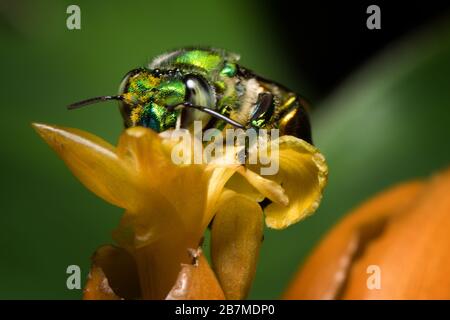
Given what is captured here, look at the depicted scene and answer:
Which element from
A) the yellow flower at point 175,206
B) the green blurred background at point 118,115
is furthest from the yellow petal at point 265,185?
the green blurred background at point 118,115

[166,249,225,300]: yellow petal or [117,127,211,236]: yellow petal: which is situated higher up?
[117,127,211,236]: yellow petal

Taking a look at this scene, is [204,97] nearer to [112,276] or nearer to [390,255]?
[112,276]

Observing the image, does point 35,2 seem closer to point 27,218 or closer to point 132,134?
point 27,218

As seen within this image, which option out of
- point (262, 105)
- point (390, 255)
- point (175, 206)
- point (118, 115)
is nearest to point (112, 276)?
point (175, 206)

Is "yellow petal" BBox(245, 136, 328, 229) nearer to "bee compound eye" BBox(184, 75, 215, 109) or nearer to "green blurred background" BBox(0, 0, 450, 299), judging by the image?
"bee compound eye" BBox(184, 75, 215, 109)

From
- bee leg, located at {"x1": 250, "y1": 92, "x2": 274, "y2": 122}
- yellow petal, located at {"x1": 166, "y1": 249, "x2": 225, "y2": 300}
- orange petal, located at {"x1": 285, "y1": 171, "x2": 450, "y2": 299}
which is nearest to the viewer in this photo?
yellow petal, located at {"x1": 166, "y1": 249, "x2": 225, "y2": 300}

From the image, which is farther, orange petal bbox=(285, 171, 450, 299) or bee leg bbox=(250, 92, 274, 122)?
orange petal bbox=(285, 171, 450, 299)

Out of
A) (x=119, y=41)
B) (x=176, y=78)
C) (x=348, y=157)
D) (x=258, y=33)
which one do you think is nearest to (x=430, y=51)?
(x=348, y=157)

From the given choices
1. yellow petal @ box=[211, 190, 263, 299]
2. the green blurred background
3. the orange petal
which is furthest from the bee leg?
the green blurred background
